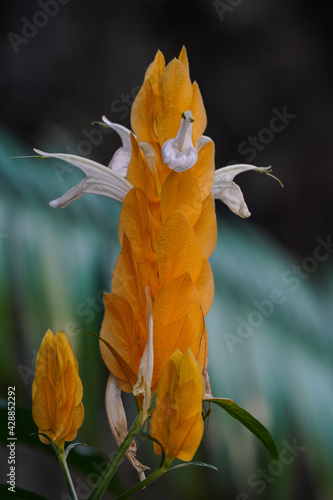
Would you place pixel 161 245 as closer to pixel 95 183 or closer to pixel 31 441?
pixel 95 183

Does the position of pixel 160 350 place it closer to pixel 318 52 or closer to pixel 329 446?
pixel 329 446

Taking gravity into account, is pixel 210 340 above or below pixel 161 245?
below

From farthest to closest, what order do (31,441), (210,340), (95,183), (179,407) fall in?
(210,340), (31,441), (95,183), (179,407)

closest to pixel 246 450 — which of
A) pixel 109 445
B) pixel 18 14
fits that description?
pixel 109 445

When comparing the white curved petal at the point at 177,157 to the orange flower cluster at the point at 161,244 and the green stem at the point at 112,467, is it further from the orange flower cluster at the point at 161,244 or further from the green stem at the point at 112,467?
the green stem at the point at 112,467

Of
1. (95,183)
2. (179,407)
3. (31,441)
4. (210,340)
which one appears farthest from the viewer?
(210,340)

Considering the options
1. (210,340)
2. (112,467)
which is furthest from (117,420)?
(210,340)

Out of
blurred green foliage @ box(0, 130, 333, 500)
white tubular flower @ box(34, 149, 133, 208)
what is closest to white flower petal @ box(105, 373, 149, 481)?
white tubular flower @ box(34, 149, 133, 208)
